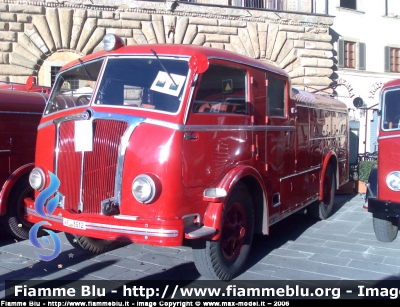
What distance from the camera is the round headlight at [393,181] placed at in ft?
20.1

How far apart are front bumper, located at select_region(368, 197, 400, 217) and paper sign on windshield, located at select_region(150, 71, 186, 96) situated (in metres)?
3.32

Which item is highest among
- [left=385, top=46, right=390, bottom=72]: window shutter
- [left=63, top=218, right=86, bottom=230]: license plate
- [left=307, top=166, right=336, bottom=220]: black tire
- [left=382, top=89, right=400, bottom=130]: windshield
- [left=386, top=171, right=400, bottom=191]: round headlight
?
[left=385, top=46, right=390, bottom=72]: window shutter

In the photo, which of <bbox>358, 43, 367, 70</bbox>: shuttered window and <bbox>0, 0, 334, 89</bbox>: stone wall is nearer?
<bbox>0, 0, 334, 89</bbox>: stone wall

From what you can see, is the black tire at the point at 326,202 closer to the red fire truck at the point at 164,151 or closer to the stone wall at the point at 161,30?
the red fire truck at the point at 164,151

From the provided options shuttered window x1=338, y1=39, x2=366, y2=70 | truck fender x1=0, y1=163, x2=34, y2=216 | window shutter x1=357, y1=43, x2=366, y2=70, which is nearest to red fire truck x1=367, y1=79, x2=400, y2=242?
truck fender x1=0, y1=163, x2=34, y2=216

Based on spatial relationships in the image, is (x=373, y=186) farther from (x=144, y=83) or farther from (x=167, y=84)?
(x=144, y=83)

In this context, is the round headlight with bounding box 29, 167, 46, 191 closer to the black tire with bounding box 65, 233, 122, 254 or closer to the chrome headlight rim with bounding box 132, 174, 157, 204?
the black tire with bounding box 65, 233, 122, 254

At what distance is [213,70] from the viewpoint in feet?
16.2

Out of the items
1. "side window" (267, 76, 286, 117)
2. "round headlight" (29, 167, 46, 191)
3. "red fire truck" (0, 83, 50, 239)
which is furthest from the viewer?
"red fire truck" (0, 83, 50, 239)

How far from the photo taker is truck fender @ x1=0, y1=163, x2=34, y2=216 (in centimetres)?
627

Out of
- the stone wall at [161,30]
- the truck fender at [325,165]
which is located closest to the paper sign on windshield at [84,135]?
the truck fender at [325,165]

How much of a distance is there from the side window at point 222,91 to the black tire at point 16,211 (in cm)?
327

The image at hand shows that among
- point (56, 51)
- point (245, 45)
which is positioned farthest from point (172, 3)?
point (56, 51)

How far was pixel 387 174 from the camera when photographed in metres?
6.29
